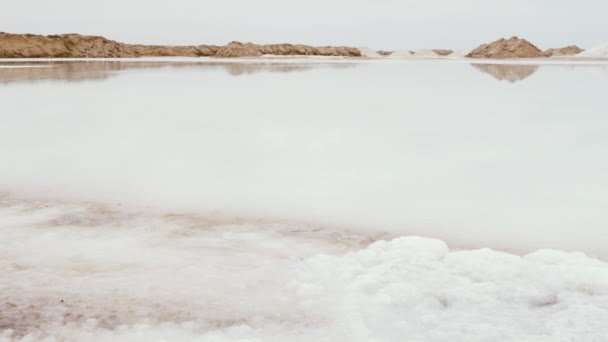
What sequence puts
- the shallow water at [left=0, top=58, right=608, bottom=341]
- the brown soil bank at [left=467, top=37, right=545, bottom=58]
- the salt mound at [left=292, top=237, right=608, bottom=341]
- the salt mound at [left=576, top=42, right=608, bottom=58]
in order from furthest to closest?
the brown soil bank at [left=467, top=37, right=545, bottom=58] < the salt mound at [left=576, top=42, right=608, bottom=58] < the shallow water at [left=0, top=58, right=608, bottom=341] < the salt mound at [left=292, top=237, right=608, bottom=341]

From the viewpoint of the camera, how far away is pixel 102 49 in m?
90.3

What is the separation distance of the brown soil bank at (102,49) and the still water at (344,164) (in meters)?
82.4

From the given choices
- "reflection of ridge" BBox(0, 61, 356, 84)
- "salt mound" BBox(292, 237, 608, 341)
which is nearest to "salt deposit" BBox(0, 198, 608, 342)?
"salt mound" BBox(292, 237, 608, 341)

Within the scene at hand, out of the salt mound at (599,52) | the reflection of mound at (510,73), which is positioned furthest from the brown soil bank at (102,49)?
the reflection of mound at (510,73)

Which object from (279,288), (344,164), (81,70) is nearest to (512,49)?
(81,70)

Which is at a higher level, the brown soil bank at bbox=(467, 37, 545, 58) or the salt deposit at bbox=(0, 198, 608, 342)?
the brown soil bank at bbox=(467, 37, 545, 58)

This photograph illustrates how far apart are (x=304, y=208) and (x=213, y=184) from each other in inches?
41.7

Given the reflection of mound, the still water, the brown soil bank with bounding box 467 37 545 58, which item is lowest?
the still water

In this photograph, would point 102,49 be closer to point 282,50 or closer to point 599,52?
point 282,50

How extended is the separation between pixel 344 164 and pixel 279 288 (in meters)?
3.04

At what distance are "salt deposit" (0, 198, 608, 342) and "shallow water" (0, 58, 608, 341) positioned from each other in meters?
0.01

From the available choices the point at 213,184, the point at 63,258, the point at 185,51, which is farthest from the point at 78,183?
the point at 185,51

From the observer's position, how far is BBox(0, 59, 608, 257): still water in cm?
410

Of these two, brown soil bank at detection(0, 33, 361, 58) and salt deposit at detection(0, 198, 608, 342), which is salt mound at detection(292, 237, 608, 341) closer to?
salt deposit at detection(0, 198, 608, 342)
